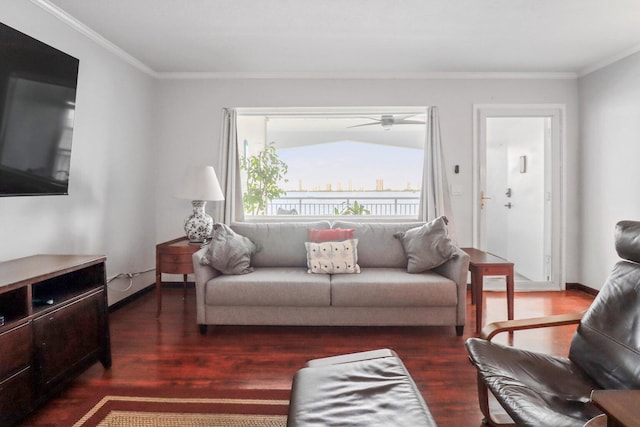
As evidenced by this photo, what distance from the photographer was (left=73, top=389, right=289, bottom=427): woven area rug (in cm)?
188

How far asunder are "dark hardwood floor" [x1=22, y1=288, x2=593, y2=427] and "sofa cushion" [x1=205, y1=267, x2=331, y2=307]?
0.28 m

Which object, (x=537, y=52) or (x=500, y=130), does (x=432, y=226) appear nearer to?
(x=537, y=52)

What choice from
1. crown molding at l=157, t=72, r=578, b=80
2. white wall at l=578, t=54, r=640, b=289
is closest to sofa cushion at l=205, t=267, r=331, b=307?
crown molding at l=157, t=72, r=578, b=80

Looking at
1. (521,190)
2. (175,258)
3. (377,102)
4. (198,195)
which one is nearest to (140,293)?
(175,258)

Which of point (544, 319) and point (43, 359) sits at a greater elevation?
point (544, 319)

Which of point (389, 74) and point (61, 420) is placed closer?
point (61, 420)

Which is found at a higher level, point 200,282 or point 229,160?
point 229,160

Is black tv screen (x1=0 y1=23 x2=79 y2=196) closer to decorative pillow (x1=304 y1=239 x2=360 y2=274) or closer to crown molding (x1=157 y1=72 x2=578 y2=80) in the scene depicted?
decorative pillow (x1=304 y1=239 x2=360 y2=274)

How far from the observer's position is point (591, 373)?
1.65m

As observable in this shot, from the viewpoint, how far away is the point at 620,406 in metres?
1.05

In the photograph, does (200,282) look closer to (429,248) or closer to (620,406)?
(429,248)

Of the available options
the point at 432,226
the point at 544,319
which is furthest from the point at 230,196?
the point at 544,319

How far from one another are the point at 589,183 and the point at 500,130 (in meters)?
1.58

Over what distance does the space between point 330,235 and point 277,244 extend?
1.64 ft
